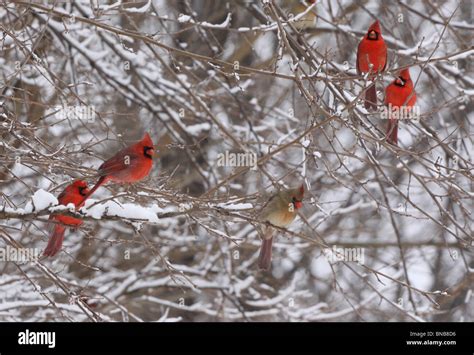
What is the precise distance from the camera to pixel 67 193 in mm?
4684

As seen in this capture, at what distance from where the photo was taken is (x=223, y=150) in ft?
31.5

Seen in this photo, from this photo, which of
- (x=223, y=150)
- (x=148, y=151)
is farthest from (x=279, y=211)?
(x=223, y=150)

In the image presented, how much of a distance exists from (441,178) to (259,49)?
20.9 feet

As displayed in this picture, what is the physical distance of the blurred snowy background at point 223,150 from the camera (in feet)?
18.2

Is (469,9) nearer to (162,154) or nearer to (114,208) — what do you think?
(162,154)

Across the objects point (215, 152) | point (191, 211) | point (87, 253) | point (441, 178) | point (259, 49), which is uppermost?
point (259, 49)

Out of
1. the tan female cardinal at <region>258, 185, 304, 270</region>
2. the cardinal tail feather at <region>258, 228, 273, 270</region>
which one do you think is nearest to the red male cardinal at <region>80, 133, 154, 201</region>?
the tan female cardinal at <region>258, 185, 304, 270</region>

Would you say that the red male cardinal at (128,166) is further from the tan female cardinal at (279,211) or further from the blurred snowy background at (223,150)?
the tan female cardinal at (279,211)

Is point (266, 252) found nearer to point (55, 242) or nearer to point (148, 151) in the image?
point (148, 151)

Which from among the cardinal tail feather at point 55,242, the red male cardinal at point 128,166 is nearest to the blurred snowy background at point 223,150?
the red male cardinal at point 128,166

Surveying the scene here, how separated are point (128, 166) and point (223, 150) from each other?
5.11 m

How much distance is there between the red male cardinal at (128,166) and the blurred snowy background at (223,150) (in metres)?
0.11

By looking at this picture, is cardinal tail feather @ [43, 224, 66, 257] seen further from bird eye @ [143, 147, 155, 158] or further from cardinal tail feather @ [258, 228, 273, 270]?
cardinal tail feather @ [258, 228, 273, 270]
